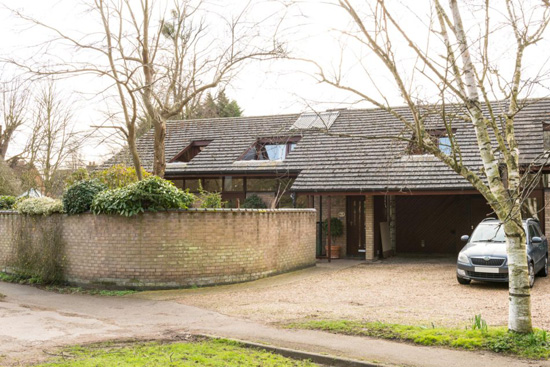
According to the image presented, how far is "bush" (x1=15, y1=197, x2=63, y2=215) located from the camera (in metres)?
14.5

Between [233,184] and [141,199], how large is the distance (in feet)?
31.7

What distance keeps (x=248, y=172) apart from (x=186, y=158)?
465 cm

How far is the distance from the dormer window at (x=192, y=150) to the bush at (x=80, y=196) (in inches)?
428

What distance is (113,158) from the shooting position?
26.1m

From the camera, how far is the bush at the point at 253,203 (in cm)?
2099

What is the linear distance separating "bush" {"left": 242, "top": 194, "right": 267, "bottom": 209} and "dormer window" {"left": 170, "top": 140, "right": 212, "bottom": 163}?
4.64m

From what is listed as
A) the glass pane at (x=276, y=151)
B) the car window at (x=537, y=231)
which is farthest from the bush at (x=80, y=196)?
the car window at (x=537, y=231)

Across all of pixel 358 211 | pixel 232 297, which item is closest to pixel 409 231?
pixel 358 211

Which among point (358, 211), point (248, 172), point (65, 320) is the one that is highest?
point (248, 172)

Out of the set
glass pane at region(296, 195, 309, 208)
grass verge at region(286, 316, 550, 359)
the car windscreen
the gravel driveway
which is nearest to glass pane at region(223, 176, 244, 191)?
glass pane at region(296, 195, 309, 208)

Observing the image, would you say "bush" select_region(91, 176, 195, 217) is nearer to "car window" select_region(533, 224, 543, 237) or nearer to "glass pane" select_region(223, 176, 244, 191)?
"glass pane" select_region(223, 176, 244, 191)

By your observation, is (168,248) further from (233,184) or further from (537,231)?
(537,231)

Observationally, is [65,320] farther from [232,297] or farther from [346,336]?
[346,336]

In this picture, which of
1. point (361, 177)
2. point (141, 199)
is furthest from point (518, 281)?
point (361, 177)
